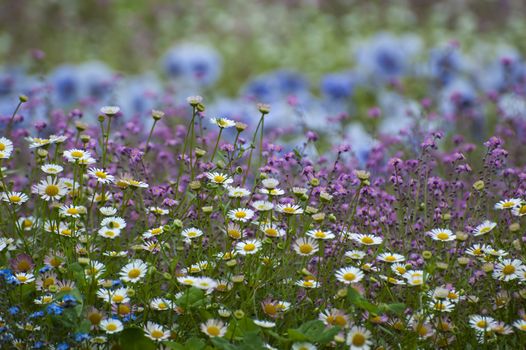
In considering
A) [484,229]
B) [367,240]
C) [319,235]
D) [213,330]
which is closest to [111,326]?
[213,330]

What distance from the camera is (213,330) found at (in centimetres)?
167

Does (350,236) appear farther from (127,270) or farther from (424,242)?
(127,270)

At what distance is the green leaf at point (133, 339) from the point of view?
5.54 ft

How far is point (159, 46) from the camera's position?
297 inches

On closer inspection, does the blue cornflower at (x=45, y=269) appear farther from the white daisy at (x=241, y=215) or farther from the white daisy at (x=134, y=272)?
the white daisy at (x=241, y=215)

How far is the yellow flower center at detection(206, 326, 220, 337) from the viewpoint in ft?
5.45

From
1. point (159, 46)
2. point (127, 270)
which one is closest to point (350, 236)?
point (127, 270)

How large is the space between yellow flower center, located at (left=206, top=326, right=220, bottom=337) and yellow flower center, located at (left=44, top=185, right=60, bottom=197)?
56 cm

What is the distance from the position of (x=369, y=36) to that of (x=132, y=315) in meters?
5.82

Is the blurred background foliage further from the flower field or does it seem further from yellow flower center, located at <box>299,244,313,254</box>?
yellow flower center, located at <box>299,244,313,254</box>

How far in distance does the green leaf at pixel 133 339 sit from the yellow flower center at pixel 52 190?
1.41 ft

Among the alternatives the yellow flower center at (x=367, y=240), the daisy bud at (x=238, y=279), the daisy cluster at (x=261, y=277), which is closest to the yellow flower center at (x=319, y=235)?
the daisy cluster at (x=261, y=277)

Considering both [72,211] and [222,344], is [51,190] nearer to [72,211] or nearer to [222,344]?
[72,211]

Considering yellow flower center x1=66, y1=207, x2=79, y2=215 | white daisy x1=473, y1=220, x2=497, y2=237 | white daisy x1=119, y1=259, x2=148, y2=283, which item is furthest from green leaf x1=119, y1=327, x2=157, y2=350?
white daisy x1=473, y1=220, x2=497, y2=237
